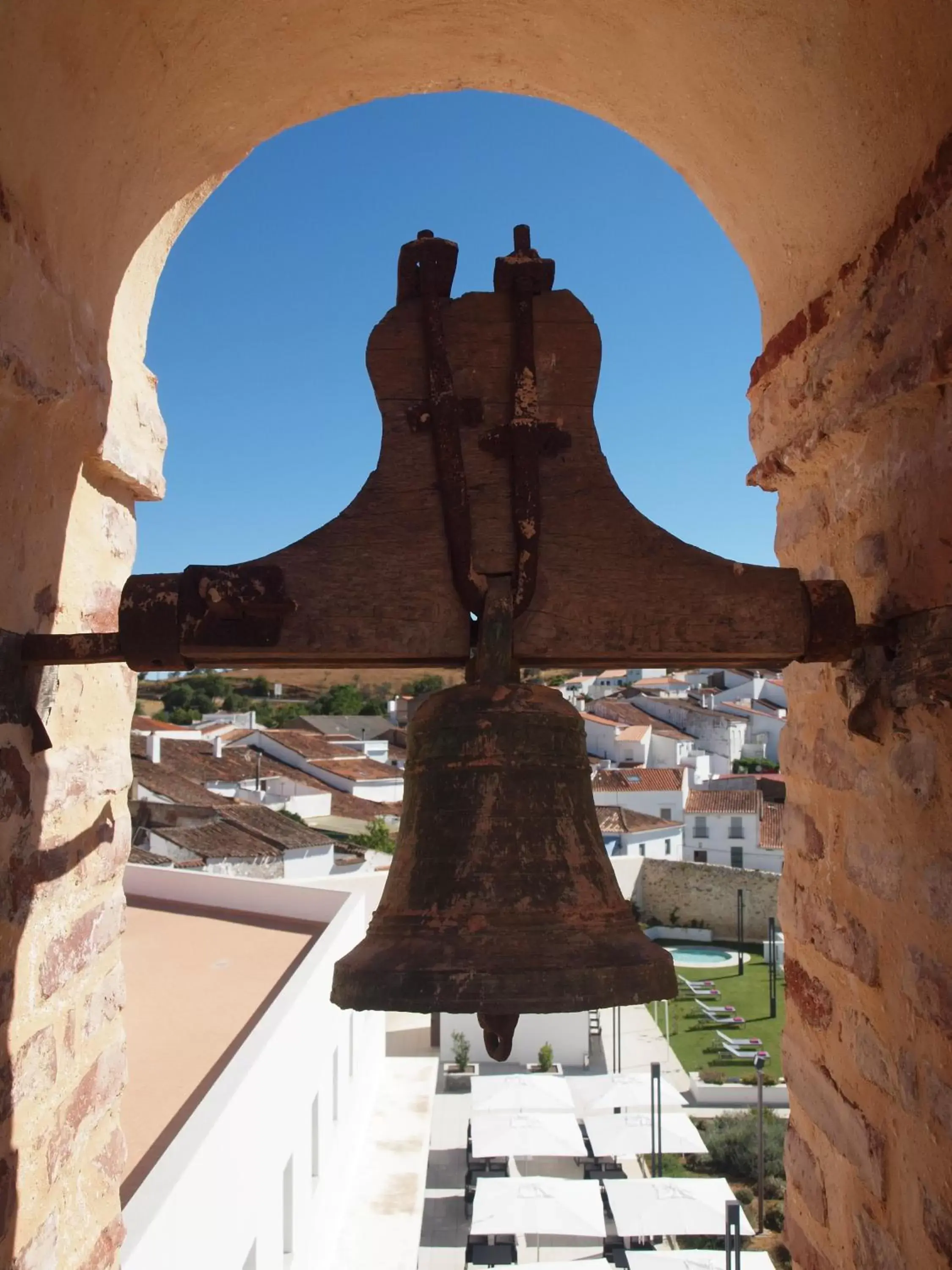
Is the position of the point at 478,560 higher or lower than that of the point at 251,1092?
higher

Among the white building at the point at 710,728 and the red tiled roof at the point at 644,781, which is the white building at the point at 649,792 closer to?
the red tiled roof at the point at 644,781

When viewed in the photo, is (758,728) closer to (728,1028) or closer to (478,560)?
(728,1028)

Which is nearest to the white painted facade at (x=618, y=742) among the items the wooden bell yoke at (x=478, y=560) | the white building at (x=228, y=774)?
the white building at (x=228, y=774)

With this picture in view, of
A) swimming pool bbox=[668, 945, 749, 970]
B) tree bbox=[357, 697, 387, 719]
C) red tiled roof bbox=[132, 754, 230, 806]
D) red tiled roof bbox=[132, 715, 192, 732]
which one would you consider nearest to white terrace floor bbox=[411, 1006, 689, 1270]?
swimming pool bbox=[668, 945, 749, 970]

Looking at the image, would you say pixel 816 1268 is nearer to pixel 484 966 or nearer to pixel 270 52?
pixel 484 966

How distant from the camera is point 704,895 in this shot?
74.8ft

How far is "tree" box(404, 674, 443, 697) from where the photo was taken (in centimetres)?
255

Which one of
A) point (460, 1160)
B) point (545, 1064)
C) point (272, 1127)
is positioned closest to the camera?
point (272, 1127)

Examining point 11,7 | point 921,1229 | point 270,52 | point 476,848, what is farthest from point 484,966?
point 270,52

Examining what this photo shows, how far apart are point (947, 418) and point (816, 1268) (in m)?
1.77

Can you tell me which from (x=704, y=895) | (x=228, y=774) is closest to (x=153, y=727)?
(x=228, y=774)

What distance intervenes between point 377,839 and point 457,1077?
7162 millimetres

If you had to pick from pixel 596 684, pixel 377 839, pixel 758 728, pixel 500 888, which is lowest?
pixel 377 839

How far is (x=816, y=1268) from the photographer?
7.45ft
